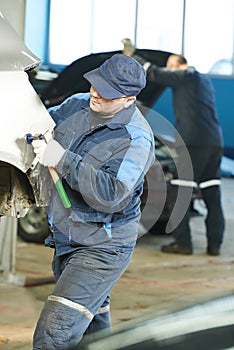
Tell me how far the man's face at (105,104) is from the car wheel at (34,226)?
4.77 metres

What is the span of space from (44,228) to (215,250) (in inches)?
65.4

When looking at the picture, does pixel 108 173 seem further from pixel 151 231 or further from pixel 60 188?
pixel 151 231

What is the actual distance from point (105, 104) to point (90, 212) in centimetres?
48

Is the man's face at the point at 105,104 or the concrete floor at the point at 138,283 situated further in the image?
the concrete floor at the point at 138,283

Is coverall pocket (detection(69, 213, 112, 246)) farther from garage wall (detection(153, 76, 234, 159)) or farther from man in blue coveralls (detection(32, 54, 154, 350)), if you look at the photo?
garage wall (detection(153, 76, 234, 159))

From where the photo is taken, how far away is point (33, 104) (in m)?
3.94

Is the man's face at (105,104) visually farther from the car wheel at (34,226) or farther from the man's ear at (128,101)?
the car wheel at (34,226)

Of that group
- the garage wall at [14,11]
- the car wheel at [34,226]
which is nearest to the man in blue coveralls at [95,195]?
the garage wall at [14,11]

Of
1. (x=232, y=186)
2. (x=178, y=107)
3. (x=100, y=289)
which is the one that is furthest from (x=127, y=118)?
(x=232, y=186)

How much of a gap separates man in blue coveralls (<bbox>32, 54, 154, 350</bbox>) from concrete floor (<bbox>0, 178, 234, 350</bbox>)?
1392mm

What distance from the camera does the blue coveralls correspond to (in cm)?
388

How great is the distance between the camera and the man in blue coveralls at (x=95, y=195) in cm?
389

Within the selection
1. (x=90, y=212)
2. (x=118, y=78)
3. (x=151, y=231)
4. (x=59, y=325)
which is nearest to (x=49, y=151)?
(x=90, y=212)

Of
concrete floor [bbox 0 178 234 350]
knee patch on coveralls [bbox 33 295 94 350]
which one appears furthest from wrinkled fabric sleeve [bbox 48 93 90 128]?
concrete floor [bbox 0 178 234 350]
